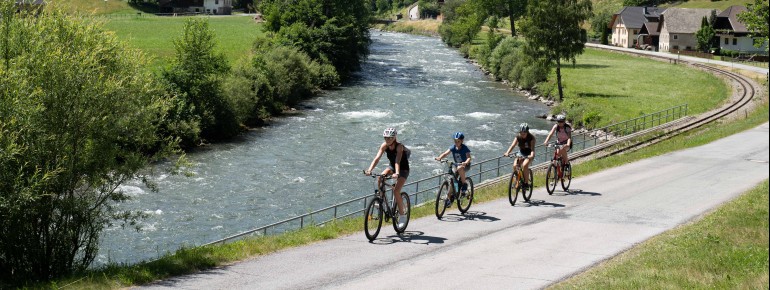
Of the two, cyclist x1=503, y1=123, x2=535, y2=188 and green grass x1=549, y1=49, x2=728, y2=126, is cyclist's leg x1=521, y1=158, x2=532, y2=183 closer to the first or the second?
cyclist x1=503, y1=123, x2=535, y2=188

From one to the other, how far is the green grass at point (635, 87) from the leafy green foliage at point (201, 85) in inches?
967

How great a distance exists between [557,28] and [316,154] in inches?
1256

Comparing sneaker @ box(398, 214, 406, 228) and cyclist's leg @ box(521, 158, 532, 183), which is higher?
cyclist's leg @ box(521, 158, 532, 183)

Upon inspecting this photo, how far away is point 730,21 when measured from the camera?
101 m

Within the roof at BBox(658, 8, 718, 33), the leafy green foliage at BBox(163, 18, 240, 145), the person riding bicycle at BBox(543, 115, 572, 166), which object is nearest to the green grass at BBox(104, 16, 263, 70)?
the leafy green foliage at BBox(163, 18, 240, 145)

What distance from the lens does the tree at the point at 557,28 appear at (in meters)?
67.0

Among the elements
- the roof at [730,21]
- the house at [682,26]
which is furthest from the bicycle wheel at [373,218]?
the house at [682,26]

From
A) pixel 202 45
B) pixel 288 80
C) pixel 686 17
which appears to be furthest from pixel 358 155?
pixel 686 17

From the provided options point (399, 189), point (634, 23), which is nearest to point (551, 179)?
point (399, 189)

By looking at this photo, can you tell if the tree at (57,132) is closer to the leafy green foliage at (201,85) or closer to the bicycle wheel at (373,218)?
the bicycle wheel at (373,218)

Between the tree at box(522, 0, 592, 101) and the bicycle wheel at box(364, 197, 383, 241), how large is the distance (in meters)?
52.0

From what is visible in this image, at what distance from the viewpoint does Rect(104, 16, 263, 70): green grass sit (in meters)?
76.4

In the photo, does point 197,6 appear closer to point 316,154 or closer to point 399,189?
point 316,154

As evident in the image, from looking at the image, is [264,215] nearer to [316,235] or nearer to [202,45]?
[316,235]
